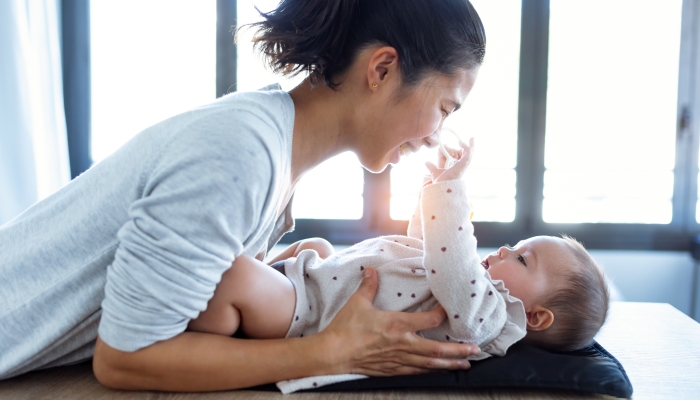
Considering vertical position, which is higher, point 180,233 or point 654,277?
point 180,233

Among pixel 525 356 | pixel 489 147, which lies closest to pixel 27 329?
pixel 525 356

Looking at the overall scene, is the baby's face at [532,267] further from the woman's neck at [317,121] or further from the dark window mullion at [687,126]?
the dark window mullion at [687,126]

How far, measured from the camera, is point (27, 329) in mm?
881

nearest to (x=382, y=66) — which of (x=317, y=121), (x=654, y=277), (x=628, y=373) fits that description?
(x=317, y=121)

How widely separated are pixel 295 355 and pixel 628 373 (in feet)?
2.39

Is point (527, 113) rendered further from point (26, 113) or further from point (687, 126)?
point (26, 113)

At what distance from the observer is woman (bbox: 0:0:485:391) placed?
2.51 feet

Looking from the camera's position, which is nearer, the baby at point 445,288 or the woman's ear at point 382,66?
the baby at point 445,288

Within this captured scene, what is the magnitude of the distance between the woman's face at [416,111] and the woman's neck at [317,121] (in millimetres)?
66

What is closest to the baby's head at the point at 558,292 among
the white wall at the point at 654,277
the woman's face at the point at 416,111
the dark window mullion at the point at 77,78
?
the woman's face at the point at 416,111

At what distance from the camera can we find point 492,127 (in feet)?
8.82

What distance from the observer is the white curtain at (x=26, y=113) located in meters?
2.13

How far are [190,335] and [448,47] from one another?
2.45 feet

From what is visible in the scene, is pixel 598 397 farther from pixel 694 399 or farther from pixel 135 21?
pixel 135 21
